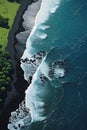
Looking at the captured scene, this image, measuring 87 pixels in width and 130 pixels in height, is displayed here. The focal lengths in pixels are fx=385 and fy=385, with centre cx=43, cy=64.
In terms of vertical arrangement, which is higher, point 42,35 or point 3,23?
point 3,23

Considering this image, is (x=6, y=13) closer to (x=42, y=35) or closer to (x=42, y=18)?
(x=42, y=18)

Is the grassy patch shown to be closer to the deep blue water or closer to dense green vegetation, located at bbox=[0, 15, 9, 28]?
dense green vegetation, located at bbox=[0, 15, 9, 28]

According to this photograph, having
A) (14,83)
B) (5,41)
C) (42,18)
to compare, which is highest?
(42,18)

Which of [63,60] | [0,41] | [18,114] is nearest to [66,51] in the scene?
[63,60]

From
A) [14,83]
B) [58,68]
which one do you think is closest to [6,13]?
[58,68]

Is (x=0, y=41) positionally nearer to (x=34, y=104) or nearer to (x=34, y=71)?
(x=34, y=71)

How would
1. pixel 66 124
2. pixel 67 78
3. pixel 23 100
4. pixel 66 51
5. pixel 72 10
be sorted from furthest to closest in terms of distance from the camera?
pixel 72 10
pixel 66 51
pixel 67 78
pixel 23 100
pixel 66 124

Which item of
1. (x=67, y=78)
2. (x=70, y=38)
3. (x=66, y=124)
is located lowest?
(x=66, y=124)

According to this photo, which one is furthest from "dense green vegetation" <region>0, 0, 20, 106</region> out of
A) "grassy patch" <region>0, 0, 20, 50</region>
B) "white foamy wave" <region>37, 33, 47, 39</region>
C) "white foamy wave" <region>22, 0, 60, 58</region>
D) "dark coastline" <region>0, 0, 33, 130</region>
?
"white foamy wave" <region>37, 33, 47, 39</region>
